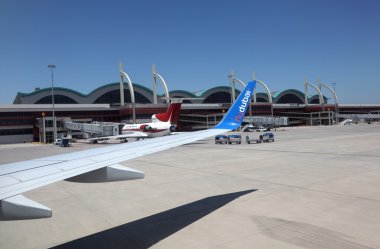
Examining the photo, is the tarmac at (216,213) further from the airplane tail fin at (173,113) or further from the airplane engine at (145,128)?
the airplane engine at (145,128)

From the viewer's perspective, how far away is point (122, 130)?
174ft

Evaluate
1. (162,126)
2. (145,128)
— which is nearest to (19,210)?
(162,126)

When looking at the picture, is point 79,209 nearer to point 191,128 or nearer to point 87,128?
point 87,128

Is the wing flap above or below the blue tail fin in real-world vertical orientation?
below

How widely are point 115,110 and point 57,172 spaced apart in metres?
77.7

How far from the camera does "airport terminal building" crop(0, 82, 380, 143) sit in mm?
68875

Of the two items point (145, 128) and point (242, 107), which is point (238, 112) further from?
point (145, 128)

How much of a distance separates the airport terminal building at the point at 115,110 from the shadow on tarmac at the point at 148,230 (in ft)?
159

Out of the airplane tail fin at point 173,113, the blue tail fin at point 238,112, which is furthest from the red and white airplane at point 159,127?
the blue tail fin at point 238,112

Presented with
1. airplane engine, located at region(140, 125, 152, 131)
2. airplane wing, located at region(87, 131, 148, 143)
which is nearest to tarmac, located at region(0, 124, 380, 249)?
airplane engine, located at region(140, 125, 152, 131)

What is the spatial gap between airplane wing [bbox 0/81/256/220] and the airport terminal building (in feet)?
168

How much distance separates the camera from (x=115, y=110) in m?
81.2

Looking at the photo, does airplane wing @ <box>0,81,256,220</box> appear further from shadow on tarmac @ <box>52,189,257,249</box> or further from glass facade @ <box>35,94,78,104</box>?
glass facade @ <box>35,94,78,104</box>

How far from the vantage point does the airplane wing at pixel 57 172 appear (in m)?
4.88
